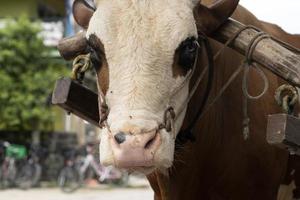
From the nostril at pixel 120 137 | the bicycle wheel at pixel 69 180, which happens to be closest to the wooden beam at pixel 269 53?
the nostril at pixel 120 137

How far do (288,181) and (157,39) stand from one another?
169cm

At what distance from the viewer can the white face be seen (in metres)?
2.67

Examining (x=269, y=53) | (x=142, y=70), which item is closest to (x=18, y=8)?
(x=269, y=53)

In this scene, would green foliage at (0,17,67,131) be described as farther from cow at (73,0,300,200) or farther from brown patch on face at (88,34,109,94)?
brown patch on face at (88,34,109,94)

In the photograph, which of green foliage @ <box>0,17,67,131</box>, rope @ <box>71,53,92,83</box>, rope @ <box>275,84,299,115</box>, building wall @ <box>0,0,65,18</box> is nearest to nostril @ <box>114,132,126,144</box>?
rope @ <box>275,84,299,115</box>

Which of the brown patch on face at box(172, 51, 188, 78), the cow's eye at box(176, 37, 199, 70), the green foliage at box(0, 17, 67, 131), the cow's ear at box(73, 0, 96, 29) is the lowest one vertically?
the green foliage at box(0, 17, 67, 131)

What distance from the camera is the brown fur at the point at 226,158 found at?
3.58 m

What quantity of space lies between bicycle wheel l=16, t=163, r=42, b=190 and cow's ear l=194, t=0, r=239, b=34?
14786mm

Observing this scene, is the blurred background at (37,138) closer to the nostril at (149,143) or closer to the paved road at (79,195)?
the paved road at (79,195)

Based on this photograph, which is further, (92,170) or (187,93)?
(92,170)

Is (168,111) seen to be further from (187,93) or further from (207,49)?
(207,49)

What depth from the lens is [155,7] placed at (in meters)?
2.93

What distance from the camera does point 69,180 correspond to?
17297mm

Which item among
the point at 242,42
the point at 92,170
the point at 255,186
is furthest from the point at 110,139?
the point at 92,170
